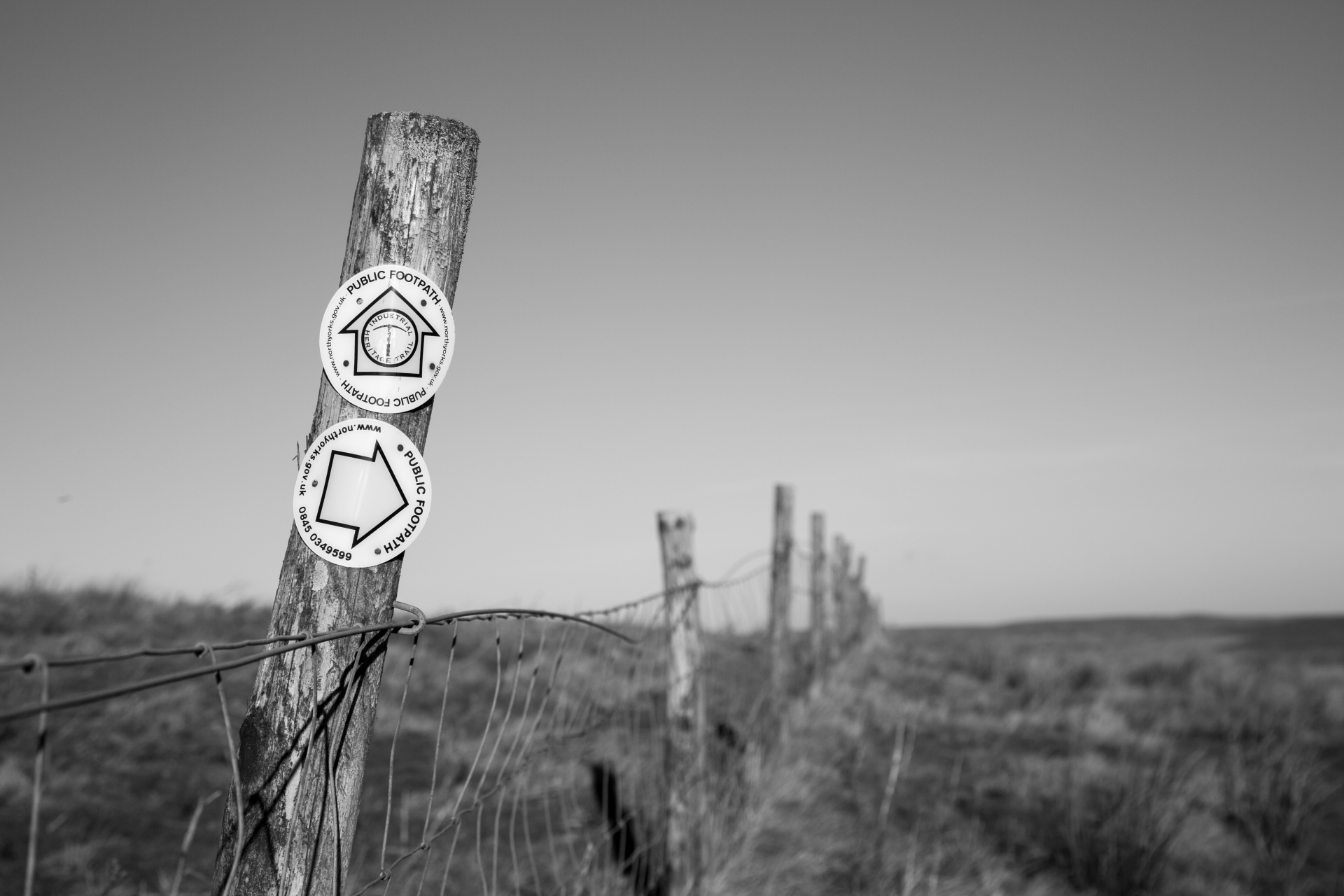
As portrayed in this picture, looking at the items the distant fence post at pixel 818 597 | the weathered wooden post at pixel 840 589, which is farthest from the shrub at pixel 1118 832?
the weathered wooden post at pixel 840 589

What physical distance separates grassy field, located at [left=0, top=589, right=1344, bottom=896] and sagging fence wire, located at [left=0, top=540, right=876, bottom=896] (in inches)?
1.9

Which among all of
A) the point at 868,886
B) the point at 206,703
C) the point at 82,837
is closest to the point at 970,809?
the point at 868,886

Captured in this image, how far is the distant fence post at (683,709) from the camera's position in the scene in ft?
13.2

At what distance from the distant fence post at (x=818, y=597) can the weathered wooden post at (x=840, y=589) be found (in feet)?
6.09

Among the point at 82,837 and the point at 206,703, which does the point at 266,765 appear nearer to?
the point at 82,837

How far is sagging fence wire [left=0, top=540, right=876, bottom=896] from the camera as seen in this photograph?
162 cm

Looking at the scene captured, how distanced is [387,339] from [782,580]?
5718mm

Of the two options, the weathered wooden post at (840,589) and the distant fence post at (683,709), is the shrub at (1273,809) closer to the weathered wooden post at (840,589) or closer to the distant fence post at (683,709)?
the distant fence post at (683,709)

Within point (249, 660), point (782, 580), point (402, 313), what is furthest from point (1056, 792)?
point (249, 660)

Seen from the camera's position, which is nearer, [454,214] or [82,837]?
[454,214]

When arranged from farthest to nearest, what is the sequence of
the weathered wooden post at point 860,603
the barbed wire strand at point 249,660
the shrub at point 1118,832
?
1. the weathered wooden post at point 860,603
2. the shrub at point 1118,832
3. the barbed wire strand at point 249,660

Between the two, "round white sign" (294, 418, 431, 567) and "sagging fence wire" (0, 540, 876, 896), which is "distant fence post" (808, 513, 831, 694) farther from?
"round white sign" (294, 418, 431, 567)

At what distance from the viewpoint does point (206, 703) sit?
7832 millimetres

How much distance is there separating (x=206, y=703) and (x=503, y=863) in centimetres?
460
